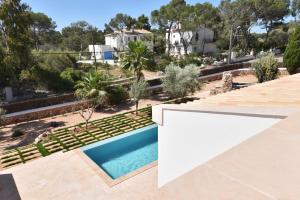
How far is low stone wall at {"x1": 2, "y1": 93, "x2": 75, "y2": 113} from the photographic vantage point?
736 inches

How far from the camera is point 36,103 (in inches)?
789

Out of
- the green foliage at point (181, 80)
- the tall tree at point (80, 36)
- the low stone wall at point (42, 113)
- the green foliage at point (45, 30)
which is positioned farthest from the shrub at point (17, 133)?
the green foliage at point (45, 30)

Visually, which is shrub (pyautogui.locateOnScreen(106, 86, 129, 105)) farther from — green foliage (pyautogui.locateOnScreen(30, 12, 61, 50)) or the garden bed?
green foliage (pyautogui.locateOnScreen(30, 12, 61, 50))

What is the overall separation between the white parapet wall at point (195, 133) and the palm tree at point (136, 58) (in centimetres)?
1572

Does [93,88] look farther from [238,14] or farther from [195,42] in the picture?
[195,42]

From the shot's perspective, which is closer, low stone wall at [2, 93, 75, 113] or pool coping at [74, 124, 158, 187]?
pool coping at [74, 124, 158, 187]

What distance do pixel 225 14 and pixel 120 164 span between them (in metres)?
42.2

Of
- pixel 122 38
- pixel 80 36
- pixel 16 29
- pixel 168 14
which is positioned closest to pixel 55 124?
pixel 16 29

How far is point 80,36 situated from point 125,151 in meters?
61.5

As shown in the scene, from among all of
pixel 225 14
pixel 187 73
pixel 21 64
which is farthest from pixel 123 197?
pixel 225 14

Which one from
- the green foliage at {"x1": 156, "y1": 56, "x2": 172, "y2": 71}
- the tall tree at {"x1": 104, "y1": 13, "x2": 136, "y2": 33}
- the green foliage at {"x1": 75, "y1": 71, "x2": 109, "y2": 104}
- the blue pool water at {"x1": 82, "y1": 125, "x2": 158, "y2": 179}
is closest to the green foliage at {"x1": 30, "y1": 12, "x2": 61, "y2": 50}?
the tall tree at {"x1": 104, "y1": 13, "x2": 136, "y2": 33}

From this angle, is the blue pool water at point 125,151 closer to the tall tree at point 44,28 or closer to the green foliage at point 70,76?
the green foliage at point 70,76

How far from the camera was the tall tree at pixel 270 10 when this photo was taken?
46938 millimetres

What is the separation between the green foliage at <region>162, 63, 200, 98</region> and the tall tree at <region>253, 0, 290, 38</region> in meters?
34.5
